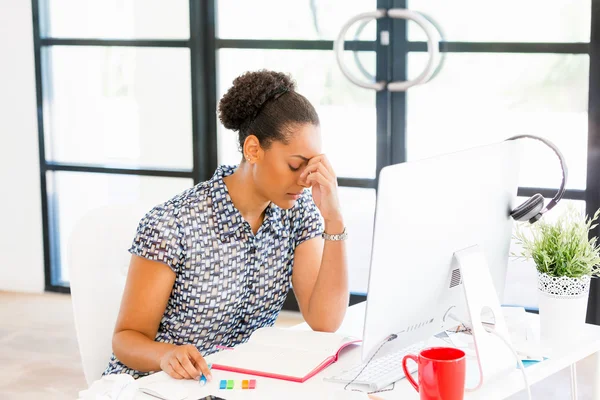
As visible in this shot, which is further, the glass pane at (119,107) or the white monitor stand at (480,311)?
the glass pane at (119,107)

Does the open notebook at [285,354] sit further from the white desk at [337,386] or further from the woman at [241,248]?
the woman at [241,248]

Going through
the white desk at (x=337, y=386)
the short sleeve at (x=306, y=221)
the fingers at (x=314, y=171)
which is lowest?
the white desk at (x=337, y=386)

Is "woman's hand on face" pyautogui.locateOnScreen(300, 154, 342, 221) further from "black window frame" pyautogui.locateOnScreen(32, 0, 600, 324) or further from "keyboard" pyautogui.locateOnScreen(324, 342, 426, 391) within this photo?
"black window frame" pyautogui.locateOnScreen(32, 0, 600, 324)

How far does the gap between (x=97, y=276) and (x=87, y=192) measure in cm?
260

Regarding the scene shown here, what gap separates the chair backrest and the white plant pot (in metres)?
0.89

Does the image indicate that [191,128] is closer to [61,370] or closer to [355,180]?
[355,180]

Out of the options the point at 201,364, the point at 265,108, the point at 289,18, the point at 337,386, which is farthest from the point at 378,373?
the point at 289,18

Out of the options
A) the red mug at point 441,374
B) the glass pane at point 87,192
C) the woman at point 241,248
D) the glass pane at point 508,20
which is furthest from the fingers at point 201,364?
the glass pane at point 87,192

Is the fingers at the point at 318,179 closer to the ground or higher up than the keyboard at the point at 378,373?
higher up

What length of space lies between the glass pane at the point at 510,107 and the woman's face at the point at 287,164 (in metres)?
1.84

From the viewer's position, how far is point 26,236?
4434mm

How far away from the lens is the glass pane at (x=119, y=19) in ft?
13.1

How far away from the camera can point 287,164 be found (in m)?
1.83

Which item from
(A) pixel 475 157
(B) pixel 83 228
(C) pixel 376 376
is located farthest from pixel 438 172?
(B) pixel 83 228
